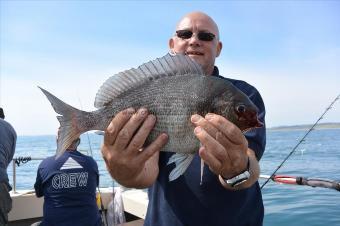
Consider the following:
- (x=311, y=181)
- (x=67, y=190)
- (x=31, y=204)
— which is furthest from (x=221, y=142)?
(x=31, y=204)

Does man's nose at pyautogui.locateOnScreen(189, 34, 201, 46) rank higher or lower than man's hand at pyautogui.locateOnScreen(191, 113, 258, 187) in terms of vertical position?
higher

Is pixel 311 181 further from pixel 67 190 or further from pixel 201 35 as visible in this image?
pixel 67 190

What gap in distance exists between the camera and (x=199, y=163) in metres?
2.99

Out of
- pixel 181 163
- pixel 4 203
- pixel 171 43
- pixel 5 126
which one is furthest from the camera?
pixel 5 126

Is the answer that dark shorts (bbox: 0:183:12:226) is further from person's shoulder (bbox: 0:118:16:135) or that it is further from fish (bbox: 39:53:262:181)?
fish (bbox: 39:53:262:181)

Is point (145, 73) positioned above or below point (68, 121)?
above

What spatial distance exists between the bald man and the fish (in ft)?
0.24

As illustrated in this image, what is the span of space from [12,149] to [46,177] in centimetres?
76

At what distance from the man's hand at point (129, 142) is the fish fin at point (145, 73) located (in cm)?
22

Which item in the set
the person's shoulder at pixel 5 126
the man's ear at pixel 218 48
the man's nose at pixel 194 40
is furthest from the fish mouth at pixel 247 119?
the person's shoulder at pixel 5 126

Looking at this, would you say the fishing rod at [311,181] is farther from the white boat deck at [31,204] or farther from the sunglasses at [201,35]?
the white boat deck at [31,204]

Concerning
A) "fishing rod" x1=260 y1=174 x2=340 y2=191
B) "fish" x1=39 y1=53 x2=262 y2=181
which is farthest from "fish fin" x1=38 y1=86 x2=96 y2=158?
"fishing rod" x1=260 y1=174 x2=340 y2=191

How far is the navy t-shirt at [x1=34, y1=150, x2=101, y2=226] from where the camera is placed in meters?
Result: 5.42

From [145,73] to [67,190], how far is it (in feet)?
11.4
